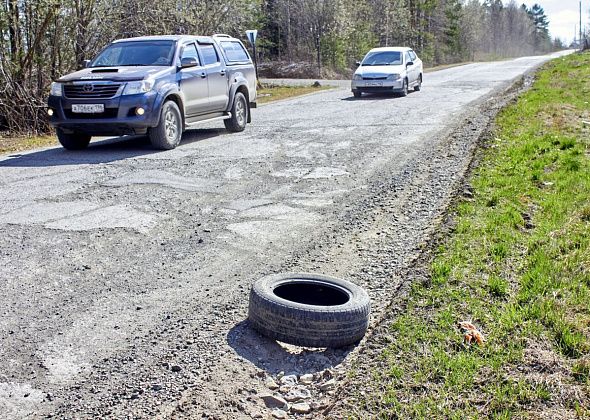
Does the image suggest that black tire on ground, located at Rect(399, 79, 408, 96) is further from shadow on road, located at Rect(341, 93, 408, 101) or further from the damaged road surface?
the damaged road surface

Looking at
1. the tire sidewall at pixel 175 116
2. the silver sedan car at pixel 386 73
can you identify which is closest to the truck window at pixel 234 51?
the tire sidewall at pixel 175 116

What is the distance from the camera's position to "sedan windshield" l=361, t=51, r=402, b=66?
21.9 meters

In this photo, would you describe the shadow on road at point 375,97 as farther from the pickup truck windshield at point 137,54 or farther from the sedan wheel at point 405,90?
the pickup truck windshield at point 137,54

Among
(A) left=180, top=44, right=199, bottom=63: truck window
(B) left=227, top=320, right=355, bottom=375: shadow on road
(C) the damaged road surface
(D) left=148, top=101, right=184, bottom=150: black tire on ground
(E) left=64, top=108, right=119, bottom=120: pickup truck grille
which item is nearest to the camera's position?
(C) the damaged road surface

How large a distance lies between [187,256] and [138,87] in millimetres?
5845

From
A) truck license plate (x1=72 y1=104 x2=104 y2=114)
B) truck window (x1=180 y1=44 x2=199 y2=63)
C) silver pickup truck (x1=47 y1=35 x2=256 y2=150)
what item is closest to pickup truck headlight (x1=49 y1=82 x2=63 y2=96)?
silver pickup truck (x1=47 y1=35 x2=256 y2=150)

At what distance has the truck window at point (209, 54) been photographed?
1226cm

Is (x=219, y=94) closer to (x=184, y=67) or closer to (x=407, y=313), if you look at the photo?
(x=184, y=67)

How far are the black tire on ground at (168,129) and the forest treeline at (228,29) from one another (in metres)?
4.54

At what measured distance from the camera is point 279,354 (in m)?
3.65

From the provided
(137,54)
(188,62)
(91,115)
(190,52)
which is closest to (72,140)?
(91,115)

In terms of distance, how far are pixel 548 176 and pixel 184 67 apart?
6615 mm

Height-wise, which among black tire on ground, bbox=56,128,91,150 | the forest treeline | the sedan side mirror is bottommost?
black tire on ground, bbox=56,128,91,150

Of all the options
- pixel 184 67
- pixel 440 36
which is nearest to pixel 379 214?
pixel 184 67
